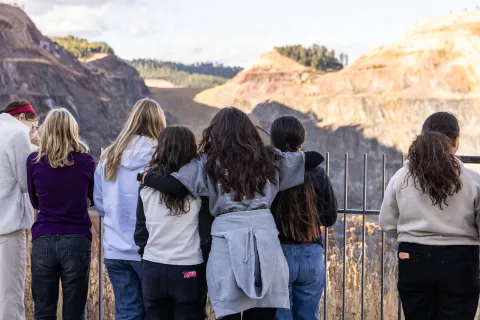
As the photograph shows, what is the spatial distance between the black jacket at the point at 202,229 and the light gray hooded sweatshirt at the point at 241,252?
93mm

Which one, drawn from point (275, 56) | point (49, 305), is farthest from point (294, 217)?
point (275, 56)

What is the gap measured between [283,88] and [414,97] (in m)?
11.4

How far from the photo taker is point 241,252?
3652mm

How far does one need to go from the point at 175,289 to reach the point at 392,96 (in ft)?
147

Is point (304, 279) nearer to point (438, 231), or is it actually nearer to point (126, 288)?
point (438, 231)

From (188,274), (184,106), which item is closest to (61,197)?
(188,274)

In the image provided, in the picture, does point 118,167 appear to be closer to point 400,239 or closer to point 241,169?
point 241,169

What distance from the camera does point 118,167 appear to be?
4.39 meters

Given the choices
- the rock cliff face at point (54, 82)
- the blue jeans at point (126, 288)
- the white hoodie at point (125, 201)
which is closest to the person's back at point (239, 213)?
the white hoodie at point (125, 201)

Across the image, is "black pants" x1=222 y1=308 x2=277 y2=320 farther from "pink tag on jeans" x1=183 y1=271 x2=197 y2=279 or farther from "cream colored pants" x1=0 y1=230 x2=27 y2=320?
"cream colored pants" x1=0 y1=230 x2=27 y2=320

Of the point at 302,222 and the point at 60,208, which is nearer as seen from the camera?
the point at 302,222

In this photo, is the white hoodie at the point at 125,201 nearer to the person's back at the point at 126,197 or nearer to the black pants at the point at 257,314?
the person's back at the point at 126,197

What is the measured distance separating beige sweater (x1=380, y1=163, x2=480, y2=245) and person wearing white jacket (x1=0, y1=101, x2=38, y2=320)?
2572 mm

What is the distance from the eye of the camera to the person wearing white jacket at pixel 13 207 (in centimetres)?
475
